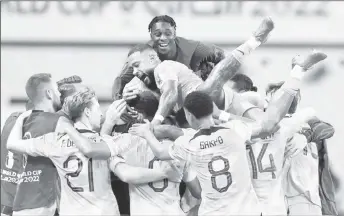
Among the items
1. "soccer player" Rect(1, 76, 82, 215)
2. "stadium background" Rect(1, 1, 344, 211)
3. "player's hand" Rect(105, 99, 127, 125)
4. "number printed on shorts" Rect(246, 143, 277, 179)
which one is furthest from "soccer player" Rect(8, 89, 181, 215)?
"stadium background" Rect(1, 1, 344, 211)

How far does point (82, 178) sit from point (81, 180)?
1cm

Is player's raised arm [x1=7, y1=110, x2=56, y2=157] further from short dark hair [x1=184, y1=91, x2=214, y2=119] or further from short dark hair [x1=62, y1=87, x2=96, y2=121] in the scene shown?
short dark hair [x1=184, y1=91, x2=214, y2=119]

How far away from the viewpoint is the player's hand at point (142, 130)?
296 cm

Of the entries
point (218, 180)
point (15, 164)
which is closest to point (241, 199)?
point (218, 180)

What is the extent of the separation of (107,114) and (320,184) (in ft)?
4.18

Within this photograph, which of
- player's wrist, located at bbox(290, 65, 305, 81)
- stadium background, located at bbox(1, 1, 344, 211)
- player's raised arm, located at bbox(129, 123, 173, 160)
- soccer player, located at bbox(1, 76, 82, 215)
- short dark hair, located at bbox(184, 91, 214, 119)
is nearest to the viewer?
short dark hair, located at bbox(184, 91, 214, 119)

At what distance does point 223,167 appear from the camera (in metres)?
2.82

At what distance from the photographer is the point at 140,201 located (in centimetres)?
309

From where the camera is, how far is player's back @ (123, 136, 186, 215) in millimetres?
3059

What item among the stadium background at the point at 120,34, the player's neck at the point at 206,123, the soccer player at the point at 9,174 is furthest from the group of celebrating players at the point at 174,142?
the stadium background at the point at 120,34

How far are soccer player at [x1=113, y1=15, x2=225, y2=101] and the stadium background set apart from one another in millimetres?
1945

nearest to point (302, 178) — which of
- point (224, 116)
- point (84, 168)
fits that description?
point (224, 116)

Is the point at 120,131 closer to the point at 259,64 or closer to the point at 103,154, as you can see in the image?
the point at 103,154

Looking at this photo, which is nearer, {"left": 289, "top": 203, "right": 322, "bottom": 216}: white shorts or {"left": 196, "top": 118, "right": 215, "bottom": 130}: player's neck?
{"left": 196, "top": 118, "right": 215, "bottom": 130}: player's neck
